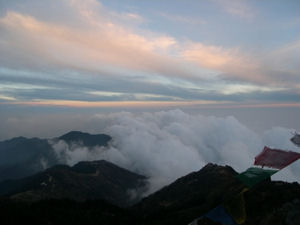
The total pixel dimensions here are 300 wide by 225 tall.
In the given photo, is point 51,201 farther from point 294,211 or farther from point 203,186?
point 294,211

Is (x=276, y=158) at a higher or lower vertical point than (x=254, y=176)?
higher

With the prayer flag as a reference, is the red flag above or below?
above

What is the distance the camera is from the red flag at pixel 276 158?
18867mm

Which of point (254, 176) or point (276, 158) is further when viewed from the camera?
point (276, 158)

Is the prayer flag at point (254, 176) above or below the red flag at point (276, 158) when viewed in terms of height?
below

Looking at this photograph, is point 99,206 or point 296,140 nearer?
point 296,140

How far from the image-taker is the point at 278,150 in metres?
20.6

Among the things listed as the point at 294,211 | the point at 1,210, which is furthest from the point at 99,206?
the point at 294,211

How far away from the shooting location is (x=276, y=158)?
64.6 feet

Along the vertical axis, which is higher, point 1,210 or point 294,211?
point 294,211

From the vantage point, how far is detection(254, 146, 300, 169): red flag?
18.9 metres

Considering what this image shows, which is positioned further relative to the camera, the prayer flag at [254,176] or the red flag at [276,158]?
the red flag at [276,158]

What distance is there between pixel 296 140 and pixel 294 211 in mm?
6534

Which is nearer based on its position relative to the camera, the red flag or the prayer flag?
the prayer flag
